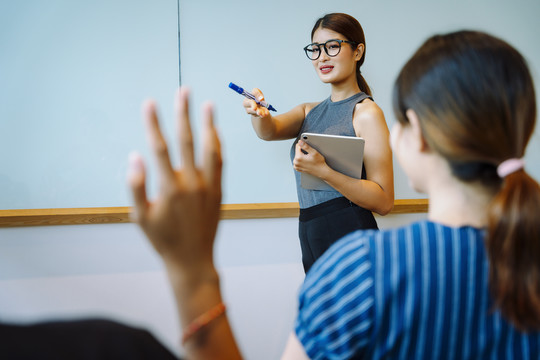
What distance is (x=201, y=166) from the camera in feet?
1.17

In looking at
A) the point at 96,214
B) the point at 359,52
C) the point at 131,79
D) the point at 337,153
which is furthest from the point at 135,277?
the point at 359,52

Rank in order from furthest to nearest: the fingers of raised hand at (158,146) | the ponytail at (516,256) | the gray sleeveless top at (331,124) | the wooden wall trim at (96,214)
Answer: the wooden wall trim at (96,214) → the gray sleeveless top at (331,124) → the ponytail at (516,256) → the fingers of raised hand at (158,146)

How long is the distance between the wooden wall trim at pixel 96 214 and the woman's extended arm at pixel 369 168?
545 millimetres

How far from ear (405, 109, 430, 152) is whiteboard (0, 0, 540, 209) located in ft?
4.31

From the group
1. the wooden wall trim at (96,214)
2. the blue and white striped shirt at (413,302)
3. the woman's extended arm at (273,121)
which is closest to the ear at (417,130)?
the blue and white striped shirt at (413,302)

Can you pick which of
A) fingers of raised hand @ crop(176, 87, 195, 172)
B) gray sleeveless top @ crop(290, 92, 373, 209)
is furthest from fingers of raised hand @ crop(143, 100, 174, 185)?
gray sleeveless top @ crop(290, 92, 373, 209)

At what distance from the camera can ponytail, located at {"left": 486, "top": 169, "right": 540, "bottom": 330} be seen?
1.59 feet

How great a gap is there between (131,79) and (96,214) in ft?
2.04

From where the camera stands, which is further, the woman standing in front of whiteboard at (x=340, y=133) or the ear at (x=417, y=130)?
the woman standing in front of whiteboard at (x=340, y=133)

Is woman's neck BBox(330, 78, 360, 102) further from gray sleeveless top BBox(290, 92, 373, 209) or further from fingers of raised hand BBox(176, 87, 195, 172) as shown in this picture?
fingers of raised hand BBox(176, 87, 195, 172)

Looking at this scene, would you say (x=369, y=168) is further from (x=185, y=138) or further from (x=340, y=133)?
(x=185, y=138)

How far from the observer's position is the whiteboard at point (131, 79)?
1684mm

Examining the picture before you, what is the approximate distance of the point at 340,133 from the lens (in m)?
1.43

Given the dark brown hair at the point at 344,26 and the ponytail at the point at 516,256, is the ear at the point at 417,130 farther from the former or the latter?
the dark brown hair at the point at 344,26
